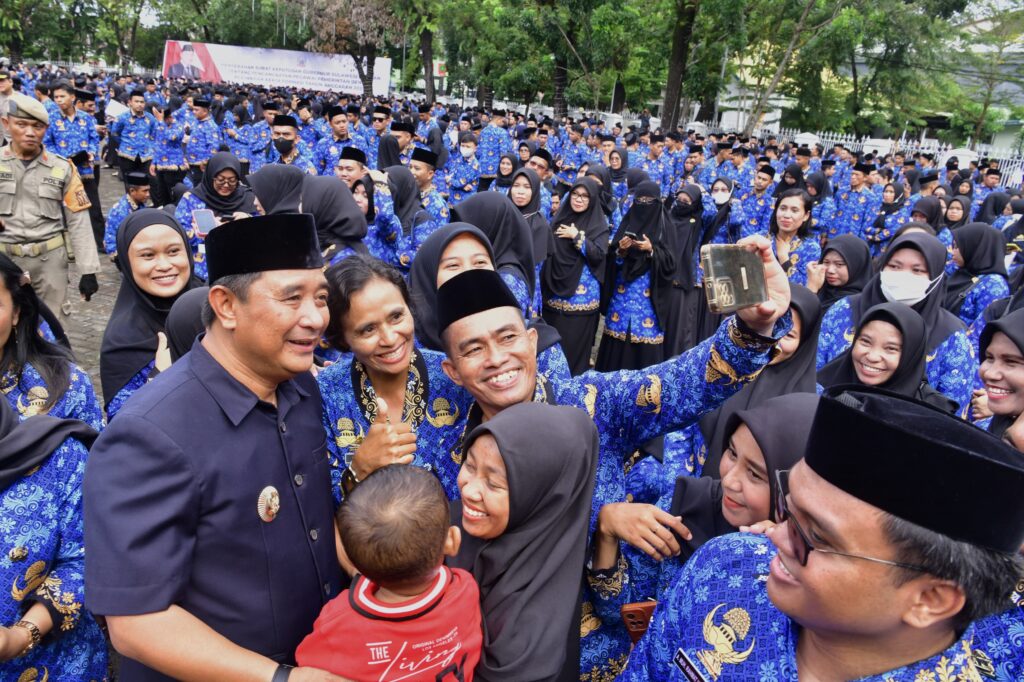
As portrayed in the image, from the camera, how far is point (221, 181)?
6.04 metres

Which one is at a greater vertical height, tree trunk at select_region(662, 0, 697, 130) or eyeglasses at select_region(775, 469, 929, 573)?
tree trunk at select_region(662, 0, 697, 130)

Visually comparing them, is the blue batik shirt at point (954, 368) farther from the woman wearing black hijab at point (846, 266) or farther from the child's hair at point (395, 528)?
the child's hair at point (395, 528)

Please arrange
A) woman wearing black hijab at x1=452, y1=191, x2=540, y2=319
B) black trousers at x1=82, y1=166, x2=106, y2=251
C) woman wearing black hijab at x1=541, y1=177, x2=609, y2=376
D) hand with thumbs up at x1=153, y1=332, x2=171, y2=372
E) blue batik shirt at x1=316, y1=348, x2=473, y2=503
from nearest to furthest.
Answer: blue batik shirt at x1=316, y1=348, x2=473, y2=503 → hand with thumbs up at x1=153, y1=332, x2=171, y2=372 → woman wearing black hijab at x1=452, y1=191, x2=540, y2=319 → woman wearing black hijab at x1=541, y1=177, x2=609, y2=376 → black trousers at x1=82, y1=166, x2=106, y2=251

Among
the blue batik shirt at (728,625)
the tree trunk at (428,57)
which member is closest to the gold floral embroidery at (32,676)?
the blue batik shirt at (728,625)

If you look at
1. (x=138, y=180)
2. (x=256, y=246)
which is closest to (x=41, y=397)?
(x=256, y=246)

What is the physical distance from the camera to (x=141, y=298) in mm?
3242

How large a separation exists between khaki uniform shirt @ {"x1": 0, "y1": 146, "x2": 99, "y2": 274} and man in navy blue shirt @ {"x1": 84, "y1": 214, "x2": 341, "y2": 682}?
454 centimetres

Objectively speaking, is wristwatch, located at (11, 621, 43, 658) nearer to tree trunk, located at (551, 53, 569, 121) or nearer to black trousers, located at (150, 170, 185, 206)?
black trousers, located at (150, 170, 185, 206)

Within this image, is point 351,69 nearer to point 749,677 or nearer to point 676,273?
point 676,273

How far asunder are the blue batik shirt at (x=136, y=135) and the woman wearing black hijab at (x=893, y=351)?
11.9 meters

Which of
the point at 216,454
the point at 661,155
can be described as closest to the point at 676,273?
the point at 216,454

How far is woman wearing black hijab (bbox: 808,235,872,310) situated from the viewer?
213 inches

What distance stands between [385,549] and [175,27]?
185 feet

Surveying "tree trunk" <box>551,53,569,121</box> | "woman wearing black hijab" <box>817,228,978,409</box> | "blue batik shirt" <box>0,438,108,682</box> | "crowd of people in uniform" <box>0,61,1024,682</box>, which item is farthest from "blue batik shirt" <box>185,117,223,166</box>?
"tree trunk" <box>551,53,569,121</box>
